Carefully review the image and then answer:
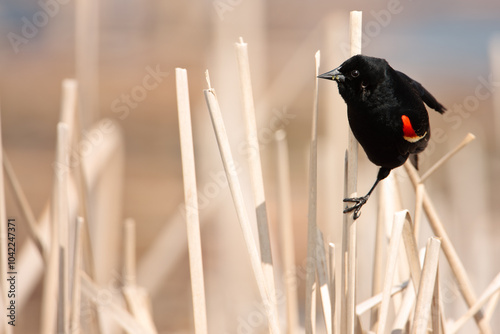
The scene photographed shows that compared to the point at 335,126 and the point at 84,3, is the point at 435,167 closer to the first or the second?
the point at 335,126

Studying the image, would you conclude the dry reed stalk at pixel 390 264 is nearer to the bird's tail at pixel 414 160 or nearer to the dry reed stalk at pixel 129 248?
the bird's tail at pixel 414 160

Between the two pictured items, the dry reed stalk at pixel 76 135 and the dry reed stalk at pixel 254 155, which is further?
the dry reed stalk at pixel 76 135

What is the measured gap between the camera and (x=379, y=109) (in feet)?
4.18

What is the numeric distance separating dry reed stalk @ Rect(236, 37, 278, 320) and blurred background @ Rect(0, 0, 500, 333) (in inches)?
21.7

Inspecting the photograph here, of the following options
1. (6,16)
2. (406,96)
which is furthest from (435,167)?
(6,16)

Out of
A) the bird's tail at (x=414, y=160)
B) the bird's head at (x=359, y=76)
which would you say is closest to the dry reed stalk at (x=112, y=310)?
the bird's head at (x=359, y=76)

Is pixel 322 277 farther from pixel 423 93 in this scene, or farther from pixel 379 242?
pixel 423 93

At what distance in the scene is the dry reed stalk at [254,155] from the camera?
1100 mm

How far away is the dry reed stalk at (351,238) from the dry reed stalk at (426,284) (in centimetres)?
13

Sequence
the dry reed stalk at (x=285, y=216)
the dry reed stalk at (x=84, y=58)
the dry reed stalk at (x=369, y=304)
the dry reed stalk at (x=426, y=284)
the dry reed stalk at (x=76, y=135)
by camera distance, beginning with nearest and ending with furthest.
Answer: the dry reed stalk at (x=426, y=284) → the dry reed stalk at (x=369, y=304) → the dry reed stalk at (x=76, y=135) → the dry reed stalk at (x=285, y=216) → the dry reed stalk at (x=84, y=58)

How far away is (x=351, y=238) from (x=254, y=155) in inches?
10.5

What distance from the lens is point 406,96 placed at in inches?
52.3

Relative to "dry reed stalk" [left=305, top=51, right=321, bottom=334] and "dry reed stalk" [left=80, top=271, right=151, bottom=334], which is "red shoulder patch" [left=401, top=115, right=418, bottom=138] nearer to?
"dry reed stalk" [left=305, top=51, right=321, bottom=334]

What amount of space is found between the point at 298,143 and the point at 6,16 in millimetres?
5136
